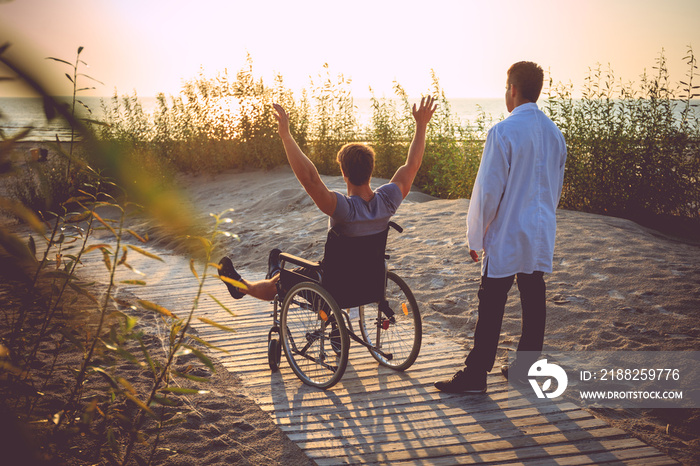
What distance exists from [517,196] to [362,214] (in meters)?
0.91

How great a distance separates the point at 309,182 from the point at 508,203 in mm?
1165

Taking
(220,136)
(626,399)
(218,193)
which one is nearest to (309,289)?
(626,399)

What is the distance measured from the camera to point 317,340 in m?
3.73

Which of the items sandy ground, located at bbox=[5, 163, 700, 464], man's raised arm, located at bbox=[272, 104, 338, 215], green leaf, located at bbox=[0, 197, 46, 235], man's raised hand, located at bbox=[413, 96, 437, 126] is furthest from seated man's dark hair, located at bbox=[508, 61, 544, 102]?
green leaf, located at bbox=[0, 197, 46, 235]

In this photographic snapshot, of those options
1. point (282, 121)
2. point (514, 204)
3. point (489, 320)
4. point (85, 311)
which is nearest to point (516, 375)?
point (489, 320)

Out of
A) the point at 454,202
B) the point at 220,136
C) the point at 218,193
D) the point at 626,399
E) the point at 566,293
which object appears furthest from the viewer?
the point at 220,136

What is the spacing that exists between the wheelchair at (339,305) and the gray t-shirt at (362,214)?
5 cm

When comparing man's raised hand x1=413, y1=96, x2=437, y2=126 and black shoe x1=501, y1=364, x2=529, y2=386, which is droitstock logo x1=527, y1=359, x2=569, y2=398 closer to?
black shoe x1=501, y1=364, x2=529, y2=386

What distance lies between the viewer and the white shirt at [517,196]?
324 cm

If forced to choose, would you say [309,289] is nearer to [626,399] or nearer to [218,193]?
[626,399]

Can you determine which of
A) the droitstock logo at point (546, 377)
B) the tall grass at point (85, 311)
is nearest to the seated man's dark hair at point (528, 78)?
the droitstock logo at point (546, 377)

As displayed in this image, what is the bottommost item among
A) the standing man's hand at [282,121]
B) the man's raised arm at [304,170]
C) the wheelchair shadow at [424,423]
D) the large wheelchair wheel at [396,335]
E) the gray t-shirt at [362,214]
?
the wheelchair shadow at [424,423]

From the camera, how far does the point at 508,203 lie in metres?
3.31

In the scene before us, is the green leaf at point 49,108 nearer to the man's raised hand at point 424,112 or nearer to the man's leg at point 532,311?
the man's leg at point 532,311
